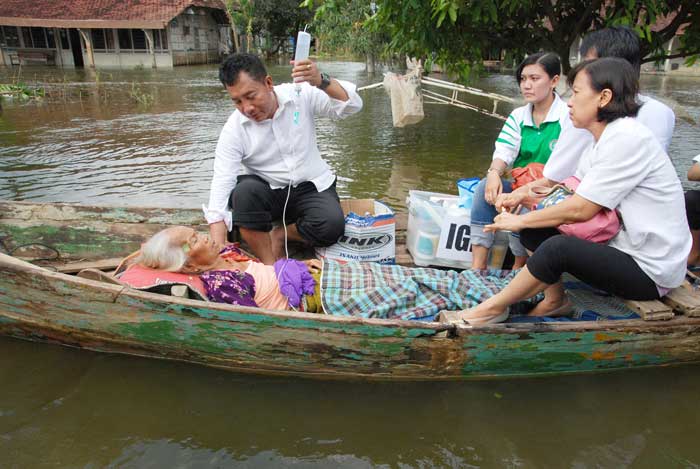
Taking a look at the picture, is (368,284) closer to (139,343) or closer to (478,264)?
(478,264)

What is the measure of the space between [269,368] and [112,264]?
143 centimetres

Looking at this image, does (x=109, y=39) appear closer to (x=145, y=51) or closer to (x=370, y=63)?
(x=145, y=51)

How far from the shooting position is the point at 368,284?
9.53 ft

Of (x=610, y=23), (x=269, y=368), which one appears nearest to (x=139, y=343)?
(x=269, y=368)

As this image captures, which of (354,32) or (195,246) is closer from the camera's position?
(195,246)

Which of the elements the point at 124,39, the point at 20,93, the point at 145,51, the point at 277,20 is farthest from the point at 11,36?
the point at 20,93

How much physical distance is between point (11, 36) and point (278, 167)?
26.3m

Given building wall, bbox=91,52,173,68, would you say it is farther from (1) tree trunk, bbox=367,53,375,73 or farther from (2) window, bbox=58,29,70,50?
(1) tree trunk, bbox=367,53,375,73

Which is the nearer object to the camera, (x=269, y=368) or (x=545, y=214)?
(x=545, y=214)

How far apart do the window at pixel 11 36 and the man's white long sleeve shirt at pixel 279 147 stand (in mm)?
25837

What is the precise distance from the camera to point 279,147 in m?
3.46

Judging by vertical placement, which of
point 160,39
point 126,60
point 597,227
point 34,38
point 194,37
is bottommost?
point 597,227

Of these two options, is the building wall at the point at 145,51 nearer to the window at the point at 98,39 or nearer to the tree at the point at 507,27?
A: the window at the point at 98,39

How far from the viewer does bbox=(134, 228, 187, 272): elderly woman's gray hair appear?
2639 mm
